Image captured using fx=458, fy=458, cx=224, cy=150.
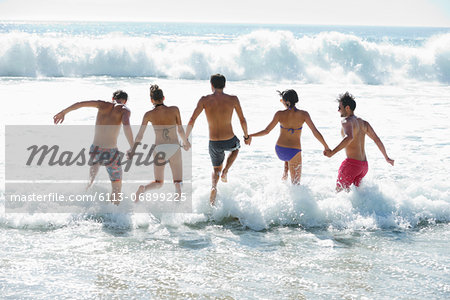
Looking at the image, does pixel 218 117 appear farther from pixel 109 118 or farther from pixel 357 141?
pixel 357 141

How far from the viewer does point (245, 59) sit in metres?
25.2

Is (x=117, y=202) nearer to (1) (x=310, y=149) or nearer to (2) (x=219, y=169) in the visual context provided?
(2) (x=219, y=169)

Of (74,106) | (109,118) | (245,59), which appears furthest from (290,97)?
(245,59)

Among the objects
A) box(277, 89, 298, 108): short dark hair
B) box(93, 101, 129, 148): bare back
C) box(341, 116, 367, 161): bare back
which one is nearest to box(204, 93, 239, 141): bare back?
box(277, 89, 298, 108): short dark hair

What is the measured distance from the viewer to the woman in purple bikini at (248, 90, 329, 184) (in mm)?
5566

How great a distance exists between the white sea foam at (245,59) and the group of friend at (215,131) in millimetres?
17912

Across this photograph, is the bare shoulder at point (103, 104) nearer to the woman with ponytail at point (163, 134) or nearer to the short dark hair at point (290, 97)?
the woman with ponytail at point (163, 134)

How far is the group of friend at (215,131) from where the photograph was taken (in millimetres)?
5414

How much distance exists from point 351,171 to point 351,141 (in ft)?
1.27

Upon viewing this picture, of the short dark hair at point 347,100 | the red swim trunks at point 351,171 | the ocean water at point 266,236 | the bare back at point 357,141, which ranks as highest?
the short dark hair at point 347,100

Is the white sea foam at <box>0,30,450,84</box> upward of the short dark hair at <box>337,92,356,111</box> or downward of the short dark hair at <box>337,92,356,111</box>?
upward

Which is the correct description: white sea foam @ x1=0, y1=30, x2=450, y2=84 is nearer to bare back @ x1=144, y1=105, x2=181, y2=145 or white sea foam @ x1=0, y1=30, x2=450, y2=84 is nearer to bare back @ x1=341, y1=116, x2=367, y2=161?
bare back @ x1=341, y1=116, x2=367, y2=161

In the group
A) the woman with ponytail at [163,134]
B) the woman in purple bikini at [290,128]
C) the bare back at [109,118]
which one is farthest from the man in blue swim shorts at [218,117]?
the bare back at [109,118]

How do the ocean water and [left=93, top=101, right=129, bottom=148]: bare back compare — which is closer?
the ocean water
